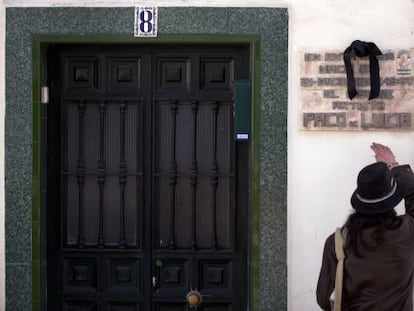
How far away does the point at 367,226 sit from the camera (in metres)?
3.78

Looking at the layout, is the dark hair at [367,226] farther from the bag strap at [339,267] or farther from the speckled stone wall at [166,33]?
the speckled stone wall at [166,33]

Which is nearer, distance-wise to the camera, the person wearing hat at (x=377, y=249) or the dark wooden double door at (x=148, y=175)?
the person wearing hat at (x=377, y=249)

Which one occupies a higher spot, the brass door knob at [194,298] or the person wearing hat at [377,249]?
the person wearing hat at [377,249]

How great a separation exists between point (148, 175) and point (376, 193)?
8.18 ft

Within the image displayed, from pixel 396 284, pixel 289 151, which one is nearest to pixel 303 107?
pixel 289 151

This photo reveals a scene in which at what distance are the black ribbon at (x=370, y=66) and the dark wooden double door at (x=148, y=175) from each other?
84 centimetres

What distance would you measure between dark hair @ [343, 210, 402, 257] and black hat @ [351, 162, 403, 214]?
0.12 ft

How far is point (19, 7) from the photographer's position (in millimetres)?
5695

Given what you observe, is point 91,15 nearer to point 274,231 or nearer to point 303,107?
point 303,107

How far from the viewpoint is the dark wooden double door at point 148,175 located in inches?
232

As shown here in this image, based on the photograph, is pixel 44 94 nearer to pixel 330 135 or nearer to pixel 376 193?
pixel 330 135

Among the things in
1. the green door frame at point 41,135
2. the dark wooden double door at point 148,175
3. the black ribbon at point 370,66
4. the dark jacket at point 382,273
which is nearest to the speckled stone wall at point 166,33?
the green door frame at point 41,135

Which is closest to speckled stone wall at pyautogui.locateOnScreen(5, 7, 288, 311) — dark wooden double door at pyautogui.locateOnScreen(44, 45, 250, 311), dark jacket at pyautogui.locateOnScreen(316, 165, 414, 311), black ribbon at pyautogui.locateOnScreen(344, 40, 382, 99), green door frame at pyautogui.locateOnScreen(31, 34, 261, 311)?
green door frame at pyautogui.locateOnScreen(31, 34, 261, 311)

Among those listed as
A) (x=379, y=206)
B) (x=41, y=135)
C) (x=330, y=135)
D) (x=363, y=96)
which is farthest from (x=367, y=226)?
(x=41, y=135)
